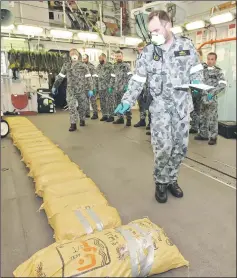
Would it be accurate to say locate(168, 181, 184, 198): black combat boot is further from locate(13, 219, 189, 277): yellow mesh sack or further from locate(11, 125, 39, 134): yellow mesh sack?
locate(11, 125, 39, 134): yellow mesh sack

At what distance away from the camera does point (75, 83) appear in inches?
152

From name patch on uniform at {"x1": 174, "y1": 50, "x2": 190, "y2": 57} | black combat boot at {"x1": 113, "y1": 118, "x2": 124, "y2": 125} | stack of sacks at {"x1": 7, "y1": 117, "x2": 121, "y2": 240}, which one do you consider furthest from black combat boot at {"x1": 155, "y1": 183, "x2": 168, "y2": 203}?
black combat boot at {"x1": 113, "y1": 118, "x2": 124, "y2": 125}

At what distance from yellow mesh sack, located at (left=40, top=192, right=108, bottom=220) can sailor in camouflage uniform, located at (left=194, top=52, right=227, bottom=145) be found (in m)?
2.18

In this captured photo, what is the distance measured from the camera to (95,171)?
7.55 feet

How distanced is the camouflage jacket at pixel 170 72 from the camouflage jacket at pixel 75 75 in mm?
2482

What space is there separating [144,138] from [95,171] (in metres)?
1.40

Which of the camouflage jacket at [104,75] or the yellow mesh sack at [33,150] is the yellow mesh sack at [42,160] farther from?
the camouflage jacket at [104,75]

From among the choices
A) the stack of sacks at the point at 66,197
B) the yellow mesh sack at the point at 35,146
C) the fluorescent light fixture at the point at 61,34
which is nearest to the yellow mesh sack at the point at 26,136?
the yellow mesh sack at the point at 35,146

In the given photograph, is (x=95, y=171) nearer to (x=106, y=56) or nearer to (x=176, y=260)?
(x=176, y=260)

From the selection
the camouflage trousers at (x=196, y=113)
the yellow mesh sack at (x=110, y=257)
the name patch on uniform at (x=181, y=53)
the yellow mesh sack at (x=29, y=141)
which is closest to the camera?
the yellow mesh sack at (x=110, y=257)

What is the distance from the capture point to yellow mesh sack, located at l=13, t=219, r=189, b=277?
0.85 metres

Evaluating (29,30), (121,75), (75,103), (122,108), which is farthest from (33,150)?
(29,30)

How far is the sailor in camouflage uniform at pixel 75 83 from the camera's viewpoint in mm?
3729

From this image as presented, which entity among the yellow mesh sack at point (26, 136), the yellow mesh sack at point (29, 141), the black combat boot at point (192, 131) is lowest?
the black combat boot at point (192, 131)
